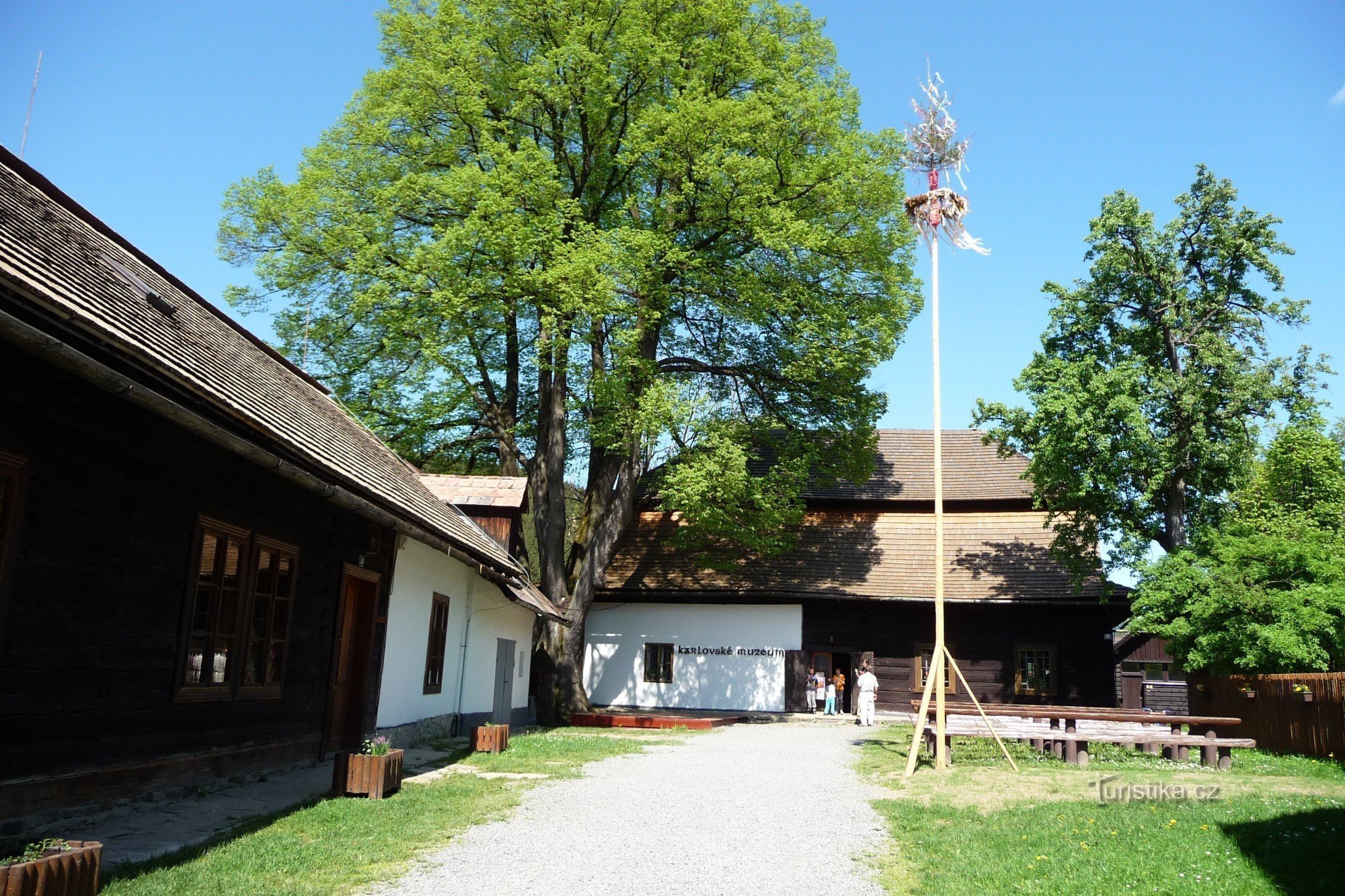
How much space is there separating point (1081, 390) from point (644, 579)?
1326cm

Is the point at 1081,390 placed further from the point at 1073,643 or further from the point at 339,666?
the point at 339,666

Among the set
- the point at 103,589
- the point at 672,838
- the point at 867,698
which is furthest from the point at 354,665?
the point at 867,698

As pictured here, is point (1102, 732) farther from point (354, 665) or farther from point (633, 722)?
point (354, 665)

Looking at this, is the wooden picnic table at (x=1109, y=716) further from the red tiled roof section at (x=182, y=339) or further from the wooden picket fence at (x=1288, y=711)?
the red tiled roof section at (x=182, y=339)

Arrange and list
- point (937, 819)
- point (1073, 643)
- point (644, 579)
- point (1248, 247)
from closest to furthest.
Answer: point (937, 819)
point (1248, 247)
point (1073, 643)
point (644, 579)

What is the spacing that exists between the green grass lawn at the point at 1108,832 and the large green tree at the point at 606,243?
10418 mm

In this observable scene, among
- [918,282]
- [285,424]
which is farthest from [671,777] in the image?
[918,282]

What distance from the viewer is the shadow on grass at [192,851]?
19.7ft

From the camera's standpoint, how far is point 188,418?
6992 millimetres

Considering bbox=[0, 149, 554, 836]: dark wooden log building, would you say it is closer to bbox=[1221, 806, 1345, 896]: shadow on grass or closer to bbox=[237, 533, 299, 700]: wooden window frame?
bbox=[237, 533, 299, 700]: wooden window frame

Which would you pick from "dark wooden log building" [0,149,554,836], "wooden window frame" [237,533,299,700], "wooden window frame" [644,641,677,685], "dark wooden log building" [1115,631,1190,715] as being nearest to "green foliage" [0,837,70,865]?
"dark wooden log building" [0,149,554,836]

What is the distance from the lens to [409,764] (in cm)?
1245

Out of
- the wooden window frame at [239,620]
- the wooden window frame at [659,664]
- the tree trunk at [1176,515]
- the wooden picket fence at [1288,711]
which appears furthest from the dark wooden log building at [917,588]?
the wooden window frame at [239,620]

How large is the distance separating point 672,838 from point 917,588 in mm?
20706
